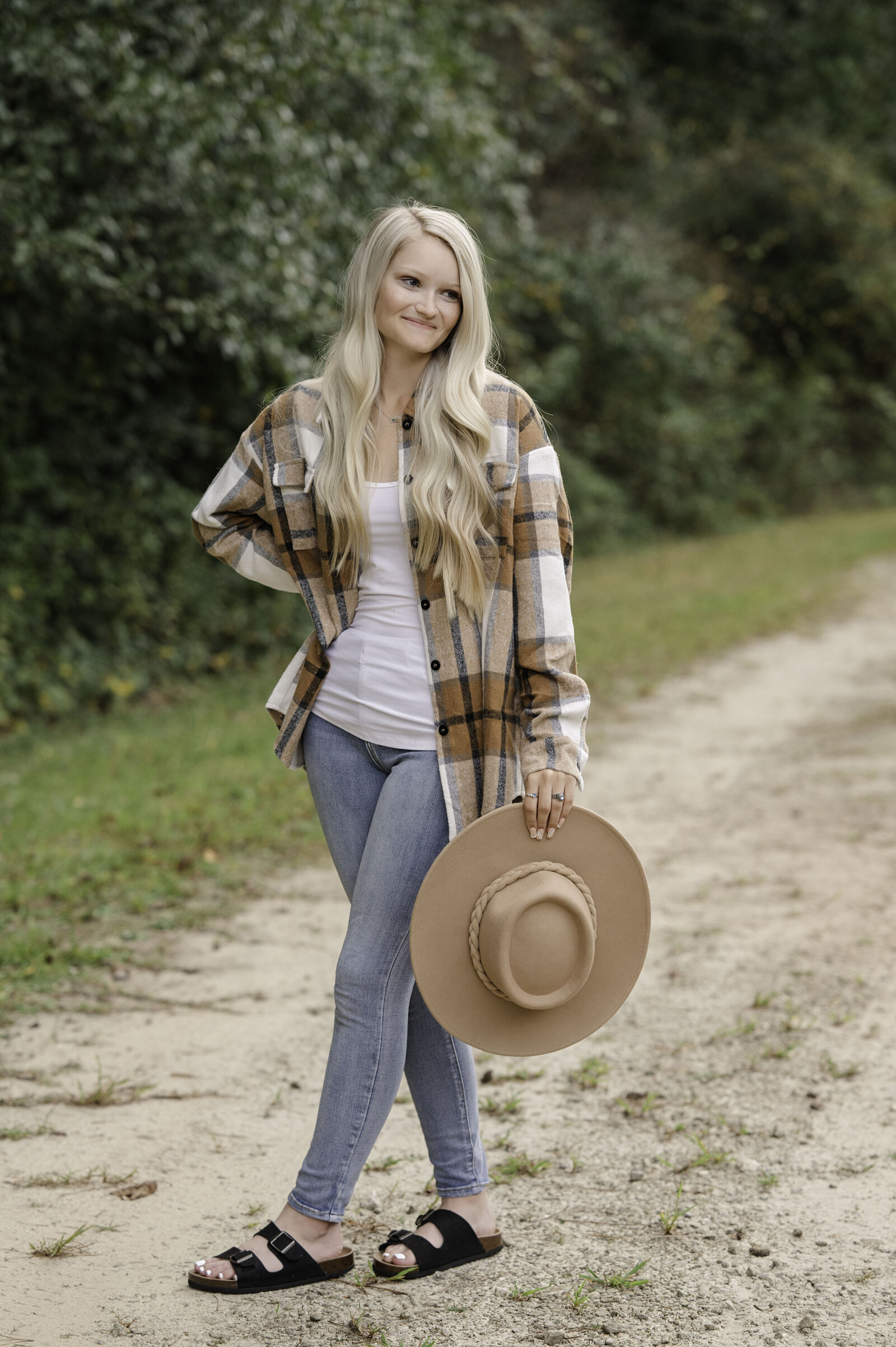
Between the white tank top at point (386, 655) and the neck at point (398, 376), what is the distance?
0.18 metres

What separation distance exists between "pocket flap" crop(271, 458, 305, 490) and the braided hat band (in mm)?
870

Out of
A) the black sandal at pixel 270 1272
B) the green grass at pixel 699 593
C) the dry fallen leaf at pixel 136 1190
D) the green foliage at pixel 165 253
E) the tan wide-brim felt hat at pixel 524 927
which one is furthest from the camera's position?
the green grass at pixel 699 593

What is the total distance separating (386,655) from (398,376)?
564 mm

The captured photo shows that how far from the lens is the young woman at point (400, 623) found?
2.44 meters

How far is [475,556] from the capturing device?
7.91 feet

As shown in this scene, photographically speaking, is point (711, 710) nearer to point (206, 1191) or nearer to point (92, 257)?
point (92, 257)

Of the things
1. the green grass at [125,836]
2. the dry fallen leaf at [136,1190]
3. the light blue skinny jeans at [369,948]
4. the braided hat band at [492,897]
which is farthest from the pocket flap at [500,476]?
the green grass at [125,836]

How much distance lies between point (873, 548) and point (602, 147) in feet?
22.2

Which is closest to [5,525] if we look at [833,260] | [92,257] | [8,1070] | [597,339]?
[92,257]

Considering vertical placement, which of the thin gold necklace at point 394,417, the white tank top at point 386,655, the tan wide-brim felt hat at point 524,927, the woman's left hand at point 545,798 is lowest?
the tan wide-brim felt hat at point 524,927

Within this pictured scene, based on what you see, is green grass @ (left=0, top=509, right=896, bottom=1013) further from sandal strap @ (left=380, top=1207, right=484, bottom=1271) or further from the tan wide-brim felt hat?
the tan wide-brim felt hat

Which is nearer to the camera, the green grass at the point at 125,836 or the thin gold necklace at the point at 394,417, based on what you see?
the thin gold necklace at the point at 394,417

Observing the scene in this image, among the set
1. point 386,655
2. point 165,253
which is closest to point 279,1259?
point 386,655

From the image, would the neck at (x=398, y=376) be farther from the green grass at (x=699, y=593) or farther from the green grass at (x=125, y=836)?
the green grass at (x=699, y=593)
